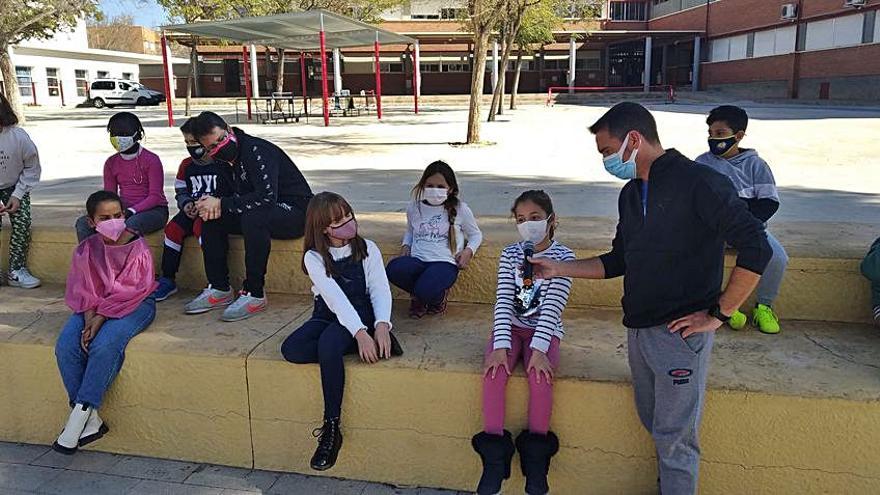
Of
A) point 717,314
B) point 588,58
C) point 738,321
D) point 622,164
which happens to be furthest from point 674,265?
point 588,58

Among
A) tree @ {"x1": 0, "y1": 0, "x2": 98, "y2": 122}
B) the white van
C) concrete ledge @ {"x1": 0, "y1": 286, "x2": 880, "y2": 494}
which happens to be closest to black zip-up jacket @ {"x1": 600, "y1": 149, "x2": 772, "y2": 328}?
concrete ledge @ {"x1": 0, "y1": 286, "x2": 880, "y2": 494}

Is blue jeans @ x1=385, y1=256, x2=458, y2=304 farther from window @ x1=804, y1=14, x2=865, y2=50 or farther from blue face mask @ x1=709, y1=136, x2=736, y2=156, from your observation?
window @ x1=804, y1=14, x2=865, y2=50

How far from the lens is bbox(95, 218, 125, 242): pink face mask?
11.9 feet

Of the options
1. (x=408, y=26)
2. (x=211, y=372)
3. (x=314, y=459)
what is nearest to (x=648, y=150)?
(x=314, y=459)

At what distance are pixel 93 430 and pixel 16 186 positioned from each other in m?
2.39

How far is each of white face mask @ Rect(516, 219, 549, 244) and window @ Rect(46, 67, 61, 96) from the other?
2172 inches

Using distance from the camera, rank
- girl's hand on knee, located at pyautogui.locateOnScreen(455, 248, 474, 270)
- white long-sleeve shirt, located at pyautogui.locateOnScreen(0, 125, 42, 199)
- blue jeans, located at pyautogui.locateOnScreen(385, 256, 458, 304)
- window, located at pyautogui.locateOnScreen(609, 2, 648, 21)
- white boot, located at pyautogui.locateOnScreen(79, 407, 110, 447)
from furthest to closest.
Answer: window, located at pyautogui.locateOnScreen(609, 2, 648, 21) → white long-sleeve shirt, located at pyautogui.locateOnScreen(0, 125, 42, 199) → girl's hand on knee, located at pyautogui.locateOnScreen(455, 248, 474, 270) → blue jeans, located at pyautogui.locateOnScreen(385, 256, 458, 304) → white boot, located at pyautogui.locateOnScreen(79, 407, 110, 447)

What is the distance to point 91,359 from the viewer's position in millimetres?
3447

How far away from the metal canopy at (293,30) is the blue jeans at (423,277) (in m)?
14.4

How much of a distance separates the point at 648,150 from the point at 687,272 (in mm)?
463

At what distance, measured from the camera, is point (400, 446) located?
321 centimetres

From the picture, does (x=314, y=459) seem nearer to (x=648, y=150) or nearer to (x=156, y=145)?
(x=648, y=150)

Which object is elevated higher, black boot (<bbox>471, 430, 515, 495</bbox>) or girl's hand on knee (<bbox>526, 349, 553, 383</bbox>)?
girl's hand on knee (<bbox>526, 349, 553, 383</bbox>)

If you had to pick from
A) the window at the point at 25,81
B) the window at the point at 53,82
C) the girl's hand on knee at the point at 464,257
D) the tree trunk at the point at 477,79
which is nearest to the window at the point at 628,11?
the window at the point at 53,82
